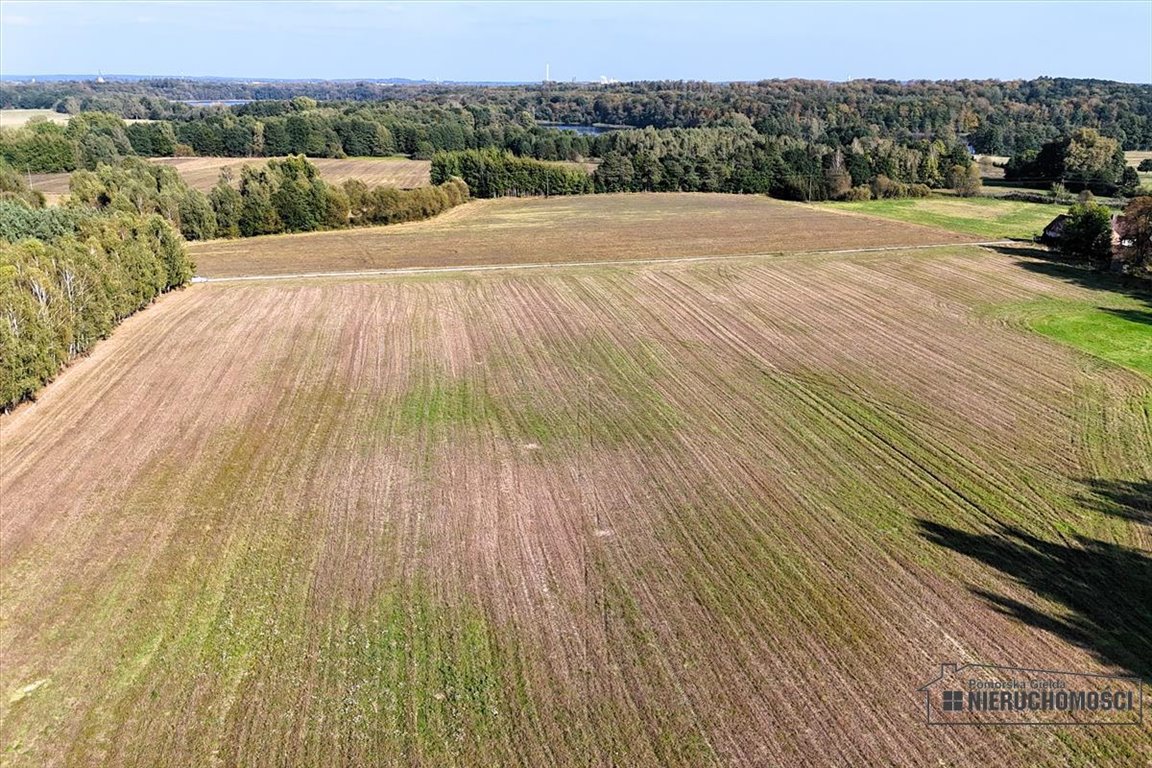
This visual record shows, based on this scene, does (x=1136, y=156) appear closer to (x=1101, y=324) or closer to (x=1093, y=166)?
(x=1093, y=166)

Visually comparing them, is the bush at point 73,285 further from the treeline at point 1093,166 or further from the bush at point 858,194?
the treeline at point 1093,166

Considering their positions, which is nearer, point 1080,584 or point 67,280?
point 1080,584

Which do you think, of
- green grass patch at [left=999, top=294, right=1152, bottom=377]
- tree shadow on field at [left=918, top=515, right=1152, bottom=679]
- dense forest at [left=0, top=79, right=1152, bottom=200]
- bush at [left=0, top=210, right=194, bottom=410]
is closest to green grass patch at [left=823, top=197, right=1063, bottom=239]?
dense forest at [left=0, top=79, right=1152, bottom=200]

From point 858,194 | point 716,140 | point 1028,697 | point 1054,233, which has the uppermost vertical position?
point 716,140

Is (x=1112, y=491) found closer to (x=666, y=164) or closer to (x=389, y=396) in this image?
(x=389, y=396)

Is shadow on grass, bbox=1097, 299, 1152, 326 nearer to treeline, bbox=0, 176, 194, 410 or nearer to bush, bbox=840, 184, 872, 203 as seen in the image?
bush, bbox=840, 184, 872, 203

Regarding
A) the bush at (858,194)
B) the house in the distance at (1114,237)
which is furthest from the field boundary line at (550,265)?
the bush at (858,194)

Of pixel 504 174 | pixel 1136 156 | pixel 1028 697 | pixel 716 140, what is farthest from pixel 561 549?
pixel 1136 156

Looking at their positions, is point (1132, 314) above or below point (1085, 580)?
above
